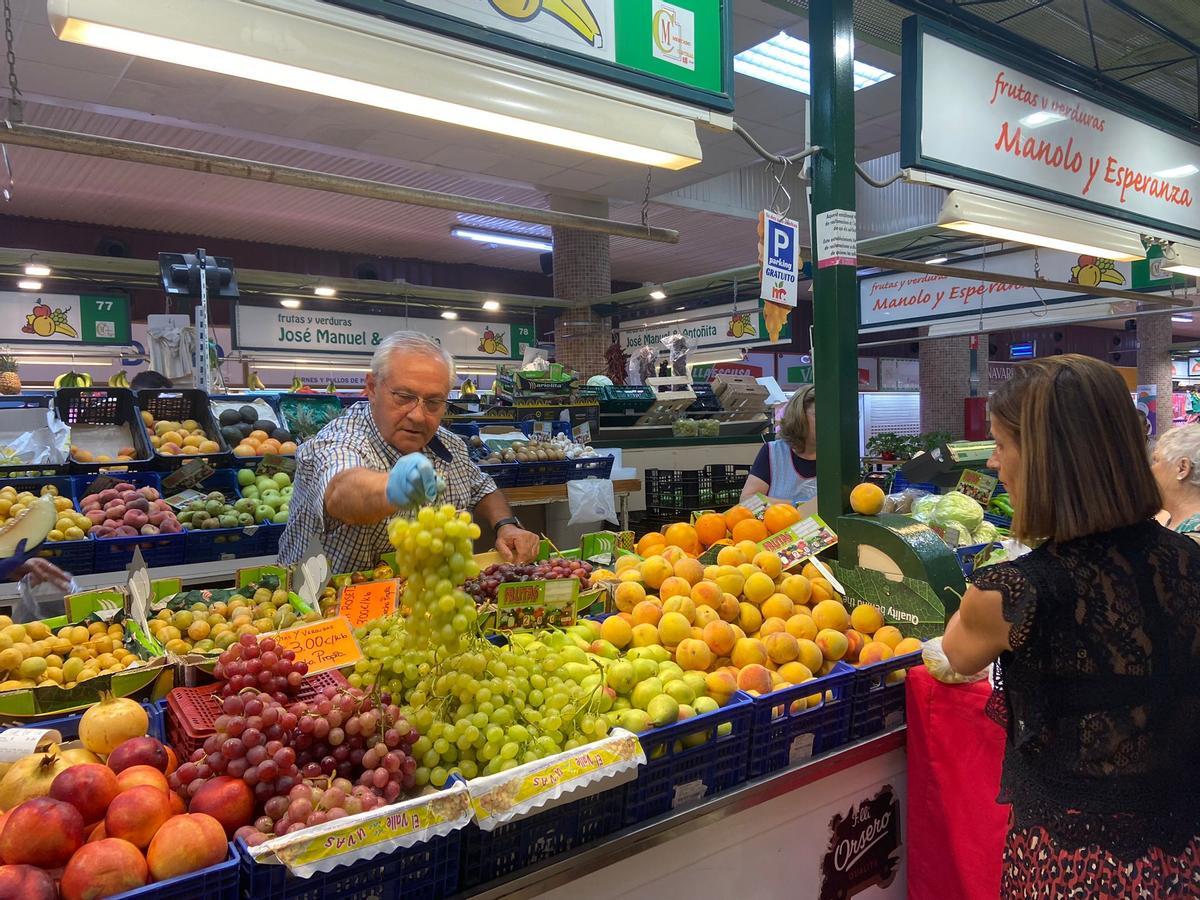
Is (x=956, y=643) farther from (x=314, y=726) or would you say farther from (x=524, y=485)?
(x=524, y=485)

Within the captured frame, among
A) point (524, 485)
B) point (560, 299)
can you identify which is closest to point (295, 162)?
point (560, 299)

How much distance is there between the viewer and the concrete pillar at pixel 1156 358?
62.9 ft

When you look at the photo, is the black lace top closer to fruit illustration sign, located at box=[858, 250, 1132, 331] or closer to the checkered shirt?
the checkered shirt

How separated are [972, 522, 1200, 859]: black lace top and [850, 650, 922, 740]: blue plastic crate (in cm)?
56

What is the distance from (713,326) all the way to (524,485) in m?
6.38

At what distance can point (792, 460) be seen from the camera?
4469 millimetres

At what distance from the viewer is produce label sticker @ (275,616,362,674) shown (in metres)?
1.72

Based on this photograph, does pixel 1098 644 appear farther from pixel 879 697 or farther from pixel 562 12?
pixel 562 12

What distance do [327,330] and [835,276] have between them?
951 cm

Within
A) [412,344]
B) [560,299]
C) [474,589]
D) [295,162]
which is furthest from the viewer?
[560,299]

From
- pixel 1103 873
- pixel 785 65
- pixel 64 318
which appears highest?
pixel 785 65

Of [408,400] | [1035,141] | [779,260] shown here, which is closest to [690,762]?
[408,400]

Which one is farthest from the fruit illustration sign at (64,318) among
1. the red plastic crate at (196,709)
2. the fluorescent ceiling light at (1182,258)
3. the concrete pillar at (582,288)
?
the fluorescent ceiling light at (1182,258)

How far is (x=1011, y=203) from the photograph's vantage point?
375 cm
